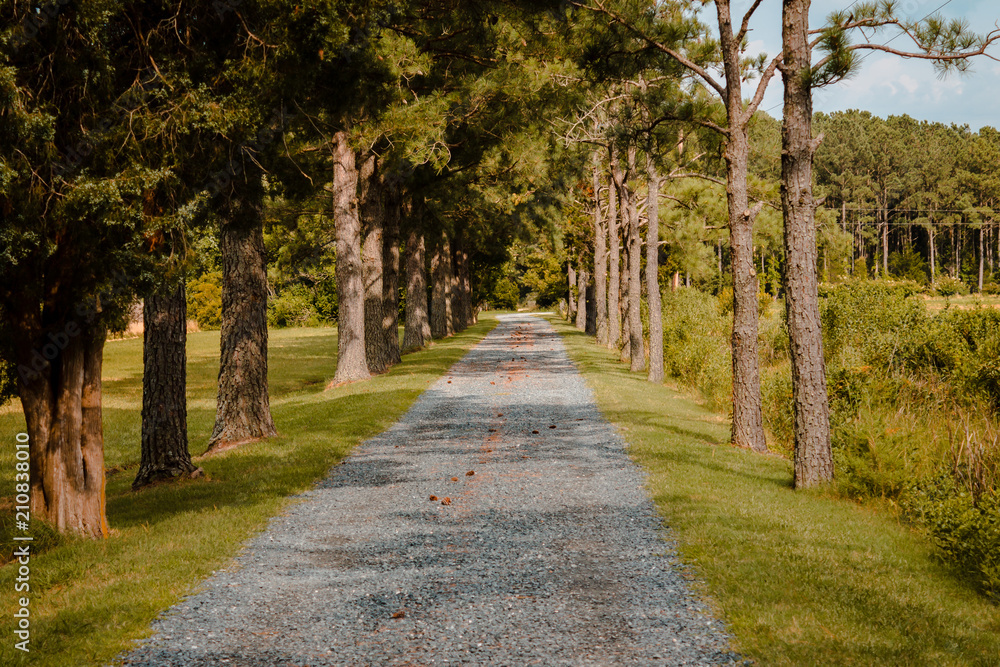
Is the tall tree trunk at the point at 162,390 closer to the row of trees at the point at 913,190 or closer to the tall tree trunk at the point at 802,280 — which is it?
the tall tree trunk at the point at 802,280

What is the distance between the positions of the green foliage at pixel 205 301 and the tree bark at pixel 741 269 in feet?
161

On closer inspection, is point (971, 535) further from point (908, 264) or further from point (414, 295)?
point (908, 264)

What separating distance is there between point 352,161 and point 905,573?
1584cm

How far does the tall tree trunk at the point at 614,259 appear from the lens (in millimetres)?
25266

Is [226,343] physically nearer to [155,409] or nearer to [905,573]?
[155,409]

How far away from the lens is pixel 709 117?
11.1 meters

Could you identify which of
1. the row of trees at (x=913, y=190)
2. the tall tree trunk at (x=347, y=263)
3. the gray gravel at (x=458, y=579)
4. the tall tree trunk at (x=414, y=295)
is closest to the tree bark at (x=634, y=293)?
the tall tree trunk at (x=347, y=263)

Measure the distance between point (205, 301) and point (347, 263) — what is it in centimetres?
3993

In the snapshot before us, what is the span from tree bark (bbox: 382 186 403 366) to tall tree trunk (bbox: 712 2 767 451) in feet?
47.1

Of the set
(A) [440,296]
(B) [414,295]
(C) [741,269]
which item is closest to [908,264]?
(A) [440,296]

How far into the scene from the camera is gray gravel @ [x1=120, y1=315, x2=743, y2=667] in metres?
4.16

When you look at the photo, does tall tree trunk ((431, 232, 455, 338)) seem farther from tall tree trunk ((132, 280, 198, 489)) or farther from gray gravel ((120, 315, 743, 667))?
tall tree trunk ((132, 280, 198, 489))

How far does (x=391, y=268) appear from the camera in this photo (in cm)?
2461

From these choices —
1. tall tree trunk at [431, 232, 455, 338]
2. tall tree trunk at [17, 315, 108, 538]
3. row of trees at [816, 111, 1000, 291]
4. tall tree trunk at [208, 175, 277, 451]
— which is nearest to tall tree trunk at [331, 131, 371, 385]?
tall tree trunk at [208, 175, 277, 451]
